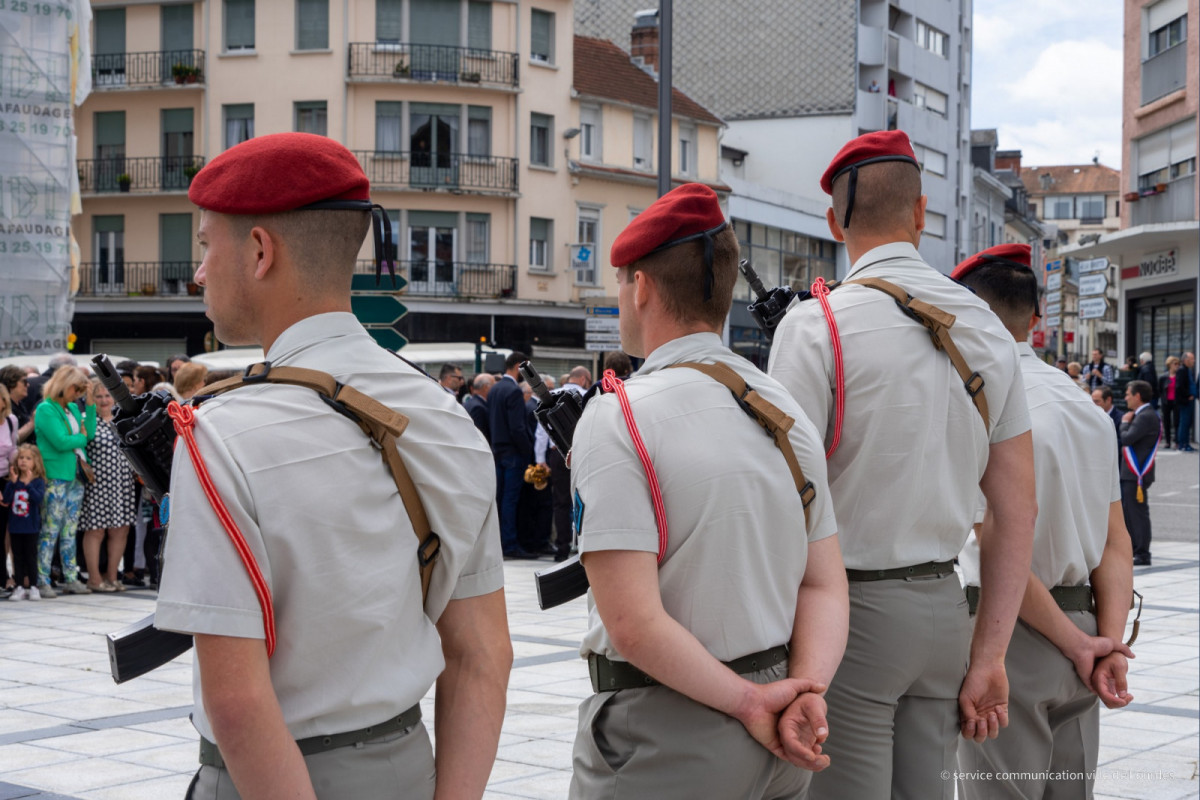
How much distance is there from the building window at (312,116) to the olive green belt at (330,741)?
39051 mm

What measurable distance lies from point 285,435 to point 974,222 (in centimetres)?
7002

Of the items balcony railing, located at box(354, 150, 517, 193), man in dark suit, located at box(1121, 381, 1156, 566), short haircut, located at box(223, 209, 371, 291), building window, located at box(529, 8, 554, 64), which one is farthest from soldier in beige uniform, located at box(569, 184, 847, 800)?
building window, located at box(529, 8, 554, 64)

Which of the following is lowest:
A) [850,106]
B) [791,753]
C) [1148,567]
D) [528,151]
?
[1148,567]

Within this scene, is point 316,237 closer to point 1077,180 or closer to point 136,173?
point 136,173

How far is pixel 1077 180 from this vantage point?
411 ft

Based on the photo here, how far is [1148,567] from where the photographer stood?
15008 mm

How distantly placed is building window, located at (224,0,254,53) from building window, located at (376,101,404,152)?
14.8ft

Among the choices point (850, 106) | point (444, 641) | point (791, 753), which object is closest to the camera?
point (444, 641)

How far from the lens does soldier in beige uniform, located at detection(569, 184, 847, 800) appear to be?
2.57 m

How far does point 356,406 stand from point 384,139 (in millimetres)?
38887

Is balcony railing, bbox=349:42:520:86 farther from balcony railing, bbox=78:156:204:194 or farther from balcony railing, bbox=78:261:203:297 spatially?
balcony railing, bbox=78:261:203:297

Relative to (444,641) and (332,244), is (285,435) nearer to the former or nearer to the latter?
(332,244)

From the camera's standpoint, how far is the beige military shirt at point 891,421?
3268mm

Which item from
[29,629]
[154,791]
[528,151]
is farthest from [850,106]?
[154,791]
